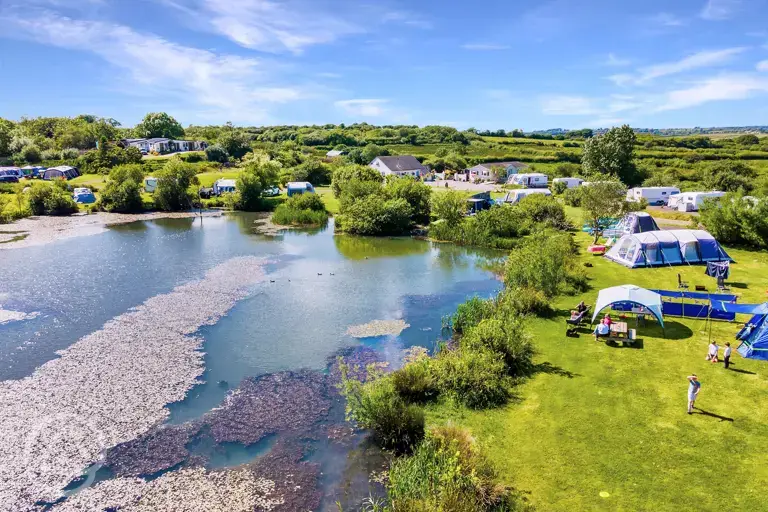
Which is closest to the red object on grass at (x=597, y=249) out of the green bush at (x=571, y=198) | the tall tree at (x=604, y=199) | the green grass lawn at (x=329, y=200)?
the tall tree at (x=604, y=199)

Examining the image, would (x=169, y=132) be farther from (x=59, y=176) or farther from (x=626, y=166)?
(x=626, y=166)

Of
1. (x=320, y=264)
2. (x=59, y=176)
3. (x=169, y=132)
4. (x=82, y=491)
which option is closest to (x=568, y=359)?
(x=82, y=491)

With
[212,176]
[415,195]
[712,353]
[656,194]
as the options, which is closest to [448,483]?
[712,353]

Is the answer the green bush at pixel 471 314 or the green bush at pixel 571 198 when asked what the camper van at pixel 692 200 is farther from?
the green bush at pixel 471 314

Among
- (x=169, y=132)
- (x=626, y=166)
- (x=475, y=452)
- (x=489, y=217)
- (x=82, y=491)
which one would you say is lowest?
(x=82, y=491)

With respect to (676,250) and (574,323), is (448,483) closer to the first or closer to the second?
(574,323)

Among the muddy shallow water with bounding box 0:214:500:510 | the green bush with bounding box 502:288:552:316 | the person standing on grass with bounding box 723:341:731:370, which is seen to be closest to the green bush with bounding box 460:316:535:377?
the muddy shallow water with bounding box 0:214:500:510

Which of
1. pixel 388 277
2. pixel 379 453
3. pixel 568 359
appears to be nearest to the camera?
pixel 379 453
